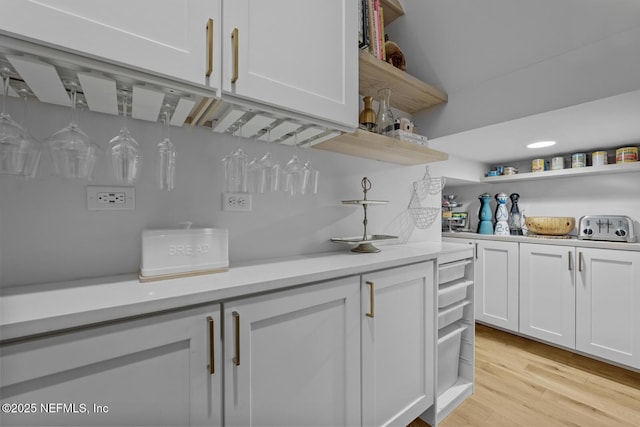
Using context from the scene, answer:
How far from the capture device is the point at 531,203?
2.77 meters

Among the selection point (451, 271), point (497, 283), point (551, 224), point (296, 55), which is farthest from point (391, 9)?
point (497, 283)

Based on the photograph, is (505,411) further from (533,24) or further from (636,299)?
(533,24)

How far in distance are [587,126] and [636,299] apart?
129 centimetres

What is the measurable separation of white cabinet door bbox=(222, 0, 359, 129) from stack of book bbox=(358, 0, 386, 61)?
22cm

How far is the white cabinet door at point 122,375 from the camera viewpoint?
55cm

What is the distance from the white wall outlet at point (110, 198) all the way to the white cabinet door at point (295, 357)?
1.80 feet

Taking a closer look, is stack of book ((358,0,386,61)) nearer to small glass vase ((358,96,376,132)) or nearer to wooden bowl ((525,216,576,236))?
small glass vase ((358,96,376,132))

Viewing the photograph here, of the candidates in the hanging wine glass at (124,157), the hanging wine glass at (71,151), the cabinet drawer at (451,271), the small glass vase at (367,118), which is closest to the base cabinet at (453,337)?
the cabinet drawer at (451,271)

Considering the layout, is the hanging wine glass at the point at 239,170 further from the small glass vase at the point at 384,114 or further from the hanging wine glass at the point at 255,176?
the small glass vase at the point at 384,114

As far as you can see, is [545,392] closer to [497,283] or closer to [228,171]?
[497,283]

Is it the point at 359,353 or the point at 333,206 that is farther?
the point at 333,206

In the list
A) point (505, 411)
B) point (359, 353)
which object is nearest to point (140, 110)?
point (359, 353)

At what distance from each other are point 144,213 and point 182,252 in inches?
9.9

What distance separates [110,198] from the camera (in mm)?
934
